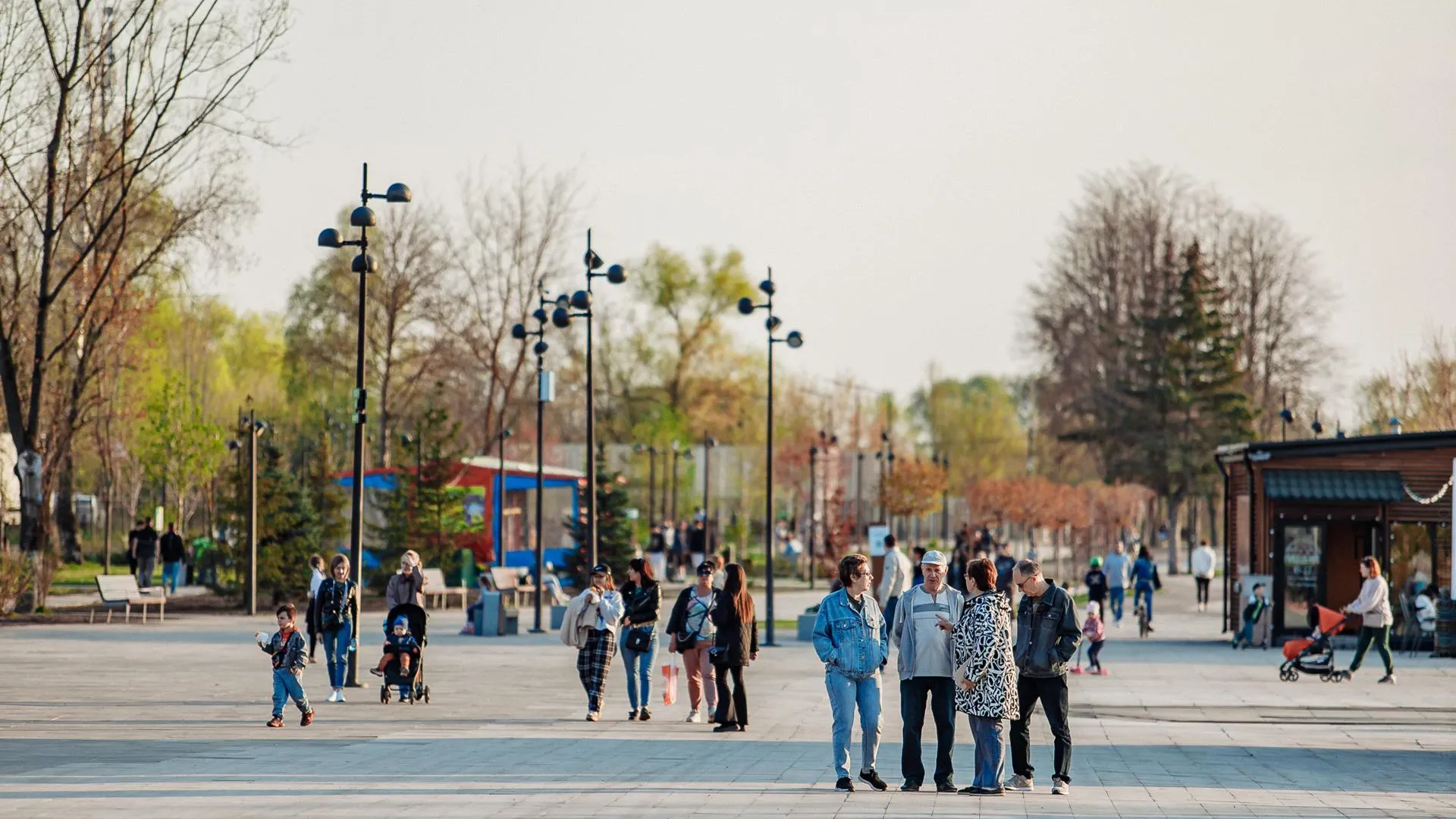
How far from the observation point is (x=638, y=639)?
1867 centimetres

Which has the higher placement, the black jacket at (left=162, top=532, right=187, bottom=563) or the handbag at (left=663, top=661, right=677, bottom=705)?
the black jacket at (left=162, top=532, right=187, bottom=563)

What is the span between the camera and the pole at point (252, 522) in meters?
35.0

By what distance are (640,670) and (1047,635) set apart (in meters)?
6.66

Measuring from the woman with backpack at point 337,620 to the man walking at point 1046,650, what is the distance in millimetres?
9199

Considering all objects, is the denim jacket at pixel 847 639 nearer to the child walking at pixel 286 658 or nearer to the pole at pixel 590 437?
the child walking at pixel 286 658

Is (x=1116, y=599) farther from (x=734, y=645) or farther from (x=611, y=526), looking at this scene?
(x=734, y=645)

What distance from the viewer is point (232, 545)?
37406mm

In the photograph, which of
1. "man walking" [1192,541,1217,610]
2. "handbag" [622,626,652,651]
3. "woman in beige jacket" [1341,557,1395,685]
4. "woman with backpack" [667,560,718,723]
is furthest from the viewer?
"man walking" [1192,541,1217,610]

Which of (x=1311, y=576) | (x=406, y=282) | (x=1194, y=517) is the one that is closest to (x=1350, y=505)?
(x=1311, y=576)

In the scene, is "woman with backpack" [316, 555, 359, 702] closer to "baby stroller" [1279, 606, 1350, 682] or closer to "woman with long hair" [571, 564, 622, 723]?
"woman with long hair" [571, 564, 622, 723]

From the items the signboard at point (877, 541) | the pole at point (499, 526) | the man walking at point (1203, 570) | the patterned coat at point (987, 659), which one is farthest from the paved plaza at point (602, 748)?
the pole at point (499, 526)

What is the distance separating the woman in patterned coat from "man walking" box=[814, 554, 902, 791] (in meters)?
0.62

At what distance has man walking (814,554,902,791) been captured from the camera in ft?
44.0

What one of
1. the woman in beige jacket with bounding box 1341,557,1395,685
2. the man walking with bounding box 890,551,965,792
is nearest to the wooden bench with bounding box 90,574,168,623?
the woman in beige jacket with bounding box 1341,557,1395,685
